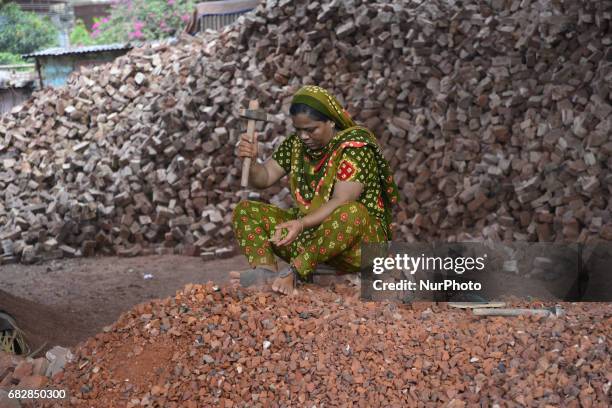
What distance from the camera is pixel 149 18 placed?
13.7m

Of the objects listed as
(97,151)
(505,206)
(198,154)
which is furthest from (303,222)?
(97,151)

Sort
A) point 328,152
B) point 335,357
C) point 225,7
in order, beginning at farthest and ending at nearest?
1. point 225,7
2. point 328,152
3. point 335,357

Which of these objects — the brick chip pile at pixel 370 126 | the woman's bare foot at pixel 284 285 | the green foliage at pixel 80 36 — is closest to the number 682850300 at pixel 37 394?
the woman's bare foot at pixel 284 285

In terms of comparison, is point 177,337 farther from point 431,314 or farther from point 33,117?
point 33,117

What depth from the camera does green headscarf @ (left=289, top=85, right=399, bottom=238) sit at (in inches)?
140

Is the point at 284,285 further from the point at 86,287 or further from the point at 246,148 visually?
the point at 86,287

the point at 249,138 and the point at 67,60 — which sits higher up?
the point at 249,138

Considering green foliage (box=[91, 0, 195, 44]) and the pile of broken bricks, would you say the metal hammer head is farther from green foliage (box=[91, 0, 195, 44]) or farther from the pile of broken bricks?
green foliage (box=[91, 0, 195, 44])

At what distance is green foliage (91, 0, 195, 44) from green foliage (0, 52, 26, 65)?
312 cm

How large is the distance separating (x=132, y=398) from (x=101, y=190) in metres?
5.03

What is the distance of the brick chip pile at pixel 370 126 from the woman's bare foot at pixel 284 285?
117 inches

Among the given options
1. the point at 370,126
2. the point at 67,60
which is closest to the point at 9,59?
the point at 67,60

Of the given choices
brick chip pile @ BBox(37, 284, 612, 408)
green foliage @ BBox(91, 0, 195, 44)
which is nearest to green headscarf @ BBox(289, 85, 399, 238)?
brick chip pile @ BBox(37, 284, 612, 408)

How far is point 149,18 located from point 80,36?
1.26 meters
